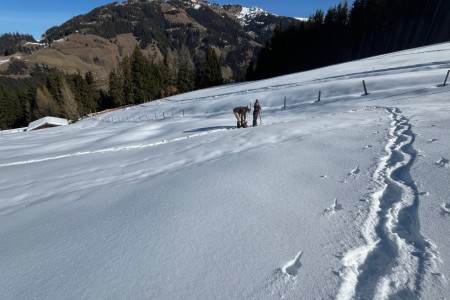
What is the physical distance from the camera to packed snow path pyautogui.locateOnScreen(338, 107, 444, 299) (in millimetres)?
2932

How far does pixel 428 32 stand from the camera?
202 feet

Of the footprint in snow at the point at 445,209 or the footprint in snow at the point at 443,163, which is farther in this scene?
the footprint in snow at the point at 443,163

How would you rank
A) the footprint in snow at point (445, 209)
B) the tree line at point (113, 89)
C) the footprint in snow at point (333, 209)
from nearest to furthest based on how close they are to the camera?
the footprint in snow at point (445, 209) → the footprint in snow at point (333, 209) → the tree line at point (113, 89)

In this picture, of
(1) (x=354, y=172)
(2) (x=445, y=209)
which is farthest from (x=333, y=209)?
(1) (x=354, y=172)

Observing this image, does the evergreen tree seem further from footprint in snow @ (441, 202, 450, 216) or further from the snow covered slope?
footprint in snow @ (441, 202, 450, 216)

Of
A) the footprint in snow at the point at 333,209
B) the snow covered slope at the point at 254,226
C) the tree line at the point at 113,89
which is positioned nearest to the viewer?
the snow covered slope at the point at 254,226

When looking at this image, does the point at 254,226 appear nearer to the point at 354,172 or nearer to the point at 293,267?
the point at 293,267

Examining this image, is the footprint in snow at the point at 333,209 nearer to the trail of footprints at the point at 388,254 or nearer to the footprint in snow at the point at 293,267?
the trail of footprints at the point at 388,254

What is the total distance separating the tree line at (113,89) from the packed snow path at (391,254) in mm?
73964

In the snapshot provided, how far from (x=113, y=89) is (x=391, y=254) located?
81.0m

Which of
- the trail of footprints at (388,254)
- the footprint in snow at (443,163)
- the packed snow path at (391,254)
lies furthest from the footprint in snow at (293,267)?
the footprint in snow at (443,163)

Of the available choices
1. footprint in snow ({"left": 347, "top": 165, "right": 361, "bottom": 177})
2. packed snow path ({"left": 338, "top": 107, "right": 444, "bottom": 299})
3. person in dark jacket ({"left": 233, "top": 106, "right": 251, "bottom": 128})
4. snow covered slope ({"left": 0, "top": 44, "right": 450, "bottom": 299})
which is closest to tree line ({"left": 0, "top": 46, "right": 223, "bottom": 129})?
person in dark jacket ({"left": 233, "top": 106, "right": 251, "bottom": 128})

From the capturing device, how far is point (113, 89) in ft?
248

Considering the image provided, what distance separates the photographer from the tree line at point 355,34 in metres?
61.6
